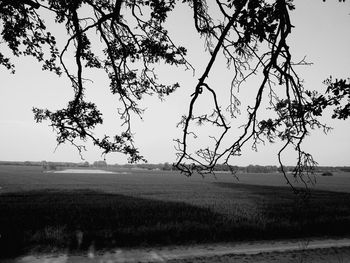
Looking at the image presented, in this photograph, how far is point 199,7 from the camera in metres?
4.93

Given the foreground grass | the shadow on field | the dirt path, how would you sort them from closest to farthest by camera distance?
the dirt path, the shadow on field, the foreground grass

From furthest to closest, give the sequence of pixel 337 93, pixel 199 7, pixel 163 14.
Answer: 1. pixel 163 14
2. pixel 199 7
3. pixel 337 93

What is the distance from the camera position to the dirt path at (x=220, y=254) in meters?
9.75

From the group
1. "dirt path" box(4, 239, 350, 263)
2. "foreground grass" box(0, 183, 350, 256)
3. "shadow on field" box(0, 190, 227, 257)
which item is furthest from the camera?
"foreground grass" box(0, 183, 350, 256)

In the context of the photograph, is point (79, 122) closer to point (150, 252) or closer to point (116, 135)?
point (116, 135)

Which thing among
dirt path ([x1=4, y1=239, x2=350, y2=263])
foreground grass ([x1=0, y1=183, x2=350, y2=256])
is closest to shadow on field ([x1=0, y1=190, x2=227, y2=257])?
foreground grass ([x1=0, y1=183, x2=350, y2=256])

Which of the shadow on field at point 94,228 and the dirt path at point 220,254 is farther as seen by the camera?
the shadow on field at point 94,228

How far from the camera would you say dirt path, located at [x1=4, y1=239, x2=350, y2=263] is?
9750 mm

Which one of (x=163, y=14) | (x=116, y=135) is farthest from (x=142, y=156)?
(x=163, y=14)

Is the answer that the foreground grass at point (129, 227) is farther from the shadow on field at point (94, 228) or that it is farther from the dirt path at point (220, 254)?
the dirt path at point (220, 254)

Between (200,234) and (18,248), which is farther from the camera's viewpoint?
(200,234)

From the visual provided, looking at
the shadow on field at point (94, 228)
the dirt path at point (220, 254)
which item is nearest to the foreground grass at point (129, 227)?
the shadow on field at point (94, 228)

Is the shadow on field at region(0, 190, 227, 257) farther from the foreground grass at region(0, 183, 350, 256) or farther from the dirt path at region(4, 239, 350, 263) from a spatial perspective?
the dirt path at region(4, 239, 350, 263)

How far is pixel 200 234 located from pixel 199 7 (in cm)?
1055
